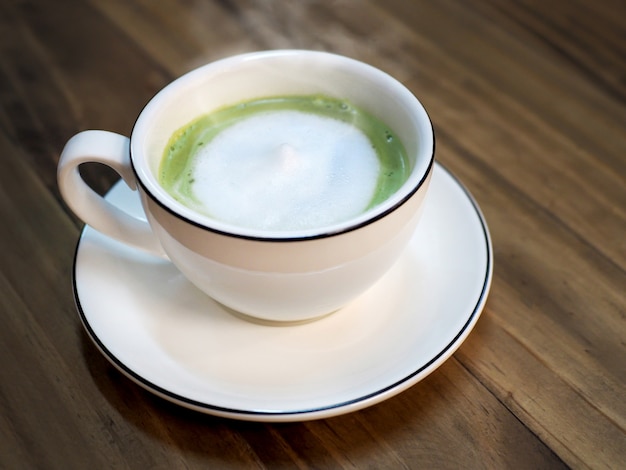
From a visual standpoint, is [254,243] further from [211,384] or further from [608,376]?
[608,376]

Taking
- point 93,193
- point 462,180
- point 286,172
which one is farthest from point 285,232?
point 462,180

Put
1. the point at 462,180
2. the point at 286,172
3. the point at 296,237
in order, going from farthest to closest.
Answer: the point at 462,180 < the point at 286,172 < the point at 296,237

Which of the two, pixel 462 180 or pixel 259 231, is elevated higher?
pixel 259 231

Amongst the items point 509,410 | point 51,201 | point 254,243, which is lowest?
point 51,201

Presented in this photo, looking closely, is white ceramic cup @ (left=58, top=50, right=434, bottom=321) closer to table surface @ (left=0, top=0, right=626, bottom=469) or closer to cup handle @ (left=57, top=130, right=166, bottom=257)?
cup handle @ (left=57, top=130, right=166, bottom=257)

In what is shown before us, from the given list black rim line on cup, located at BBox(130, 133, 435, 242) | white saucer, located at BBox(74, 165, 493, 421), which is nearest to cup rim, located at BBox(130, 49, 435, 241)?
black rim line on cup, located at BBox(130, 133, 435, 242)

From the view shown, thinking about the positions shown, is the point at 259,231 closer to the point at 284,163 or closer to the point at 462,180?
the point at 284,163

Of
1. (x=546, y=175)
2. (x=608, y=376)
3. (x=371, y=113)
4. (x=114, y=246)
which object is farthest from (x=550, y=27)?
(x=114, y=246)
